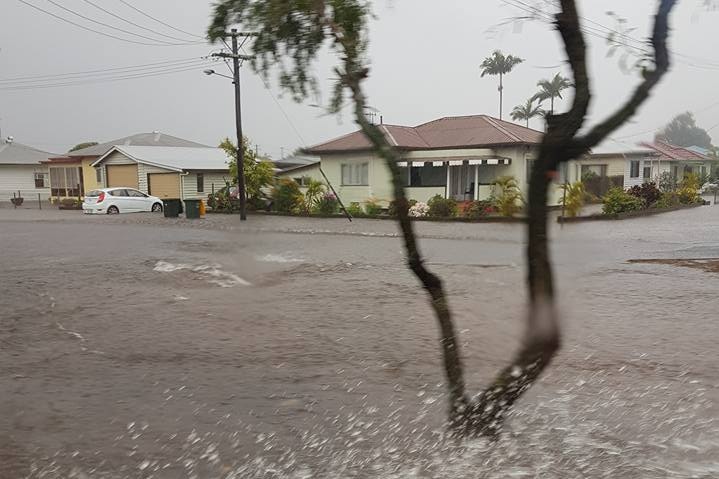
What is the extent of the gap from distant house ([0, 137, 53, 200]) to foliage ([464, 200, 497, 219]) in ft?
119

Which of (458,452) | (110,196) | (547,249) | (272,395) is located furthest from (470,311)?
(110,196)

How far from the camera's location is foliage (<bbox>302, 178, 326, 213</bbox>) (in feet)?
94.2

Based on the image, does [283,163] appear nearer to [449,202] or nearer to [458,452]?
[449,202]

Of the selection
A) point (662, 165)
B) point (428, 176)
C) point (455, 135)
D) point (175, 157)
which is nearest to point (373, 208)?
point (428, 176)

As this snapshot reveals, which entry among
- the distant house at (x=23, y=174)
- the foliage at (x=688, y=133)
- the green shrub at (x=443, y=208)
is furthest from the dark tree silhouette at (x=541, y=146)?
the foliage at (x=688, y=133)

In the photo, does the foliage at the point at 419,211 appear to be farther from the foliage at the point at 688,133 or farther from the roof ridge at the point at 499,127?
the foliage at the point at 688,133

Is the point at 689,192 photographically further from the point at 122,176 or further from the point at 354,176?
the point at 122,176

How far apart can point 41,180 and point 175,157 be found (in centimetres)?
1557

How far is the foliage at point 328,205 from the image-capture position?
28.4 metres

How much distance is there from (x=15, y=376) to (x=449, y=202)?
20.9m

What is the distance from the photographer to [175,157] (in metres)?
41.3

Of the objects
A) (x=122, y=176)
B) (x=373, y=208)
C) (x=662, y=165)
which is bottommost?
(x=373, y=208)

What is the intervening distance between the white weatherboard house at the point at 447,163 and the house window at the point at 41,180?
28.0 m

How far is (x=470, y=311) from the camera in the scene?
859 centimetres
